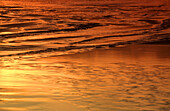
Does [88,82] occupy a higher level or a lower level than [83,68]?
lower

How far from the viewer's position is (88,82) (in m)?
6.61

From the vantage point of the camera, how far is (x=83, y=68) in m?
7.88

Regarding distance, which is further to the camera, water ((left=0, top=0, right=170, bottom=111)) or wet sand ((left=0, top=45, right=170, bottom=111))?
water ((left=0, top=0, right=170, bottom=111))

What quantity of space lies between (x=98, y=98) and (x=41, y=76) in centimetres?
177

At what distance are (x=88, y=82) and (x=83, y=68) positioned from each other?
1286 millimetres

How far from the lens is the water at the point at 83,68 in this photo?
17.8ft

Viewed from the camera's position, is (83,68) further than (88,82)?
Yes

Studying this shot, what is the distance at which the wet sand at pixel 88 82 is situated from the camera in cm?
530

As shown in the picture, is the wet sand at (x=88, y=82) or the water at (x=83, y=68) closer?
the wet sand at (x=88, y=82)

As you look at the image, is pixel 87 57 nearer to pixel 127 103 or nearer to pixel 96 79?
pixel 96 79

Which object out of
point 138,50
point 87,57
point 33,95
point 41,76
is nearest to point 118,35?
point 138,50

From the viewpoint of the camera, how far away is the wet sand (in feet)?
17.4

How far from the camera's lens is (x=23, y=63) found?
338 inches

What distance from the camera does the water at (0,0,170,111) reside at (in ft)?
17.8
